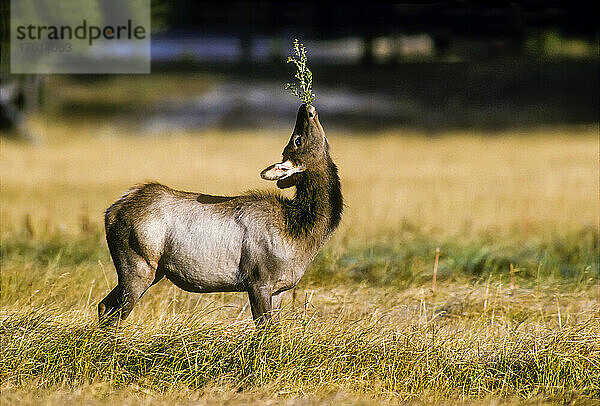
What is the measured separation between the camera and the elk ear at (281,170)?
486 centimetres

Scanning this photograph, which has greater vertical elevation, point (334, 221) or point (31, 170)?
point (334, 221)

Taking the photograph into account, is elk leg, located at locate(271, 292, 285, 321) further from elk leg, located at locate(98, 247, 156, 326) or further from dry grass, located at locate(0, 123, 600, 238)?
dry grass, located at locate(0, 123, 600, 238)

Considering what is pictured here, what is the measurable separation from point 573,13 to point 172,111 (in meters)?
9.29

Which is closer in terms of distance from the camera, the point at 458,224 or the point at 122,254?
the point at 122,254

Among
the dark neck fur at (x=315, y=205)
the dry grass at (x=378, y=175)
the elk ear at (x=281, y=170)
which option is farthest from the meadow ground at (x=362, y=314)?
the elk ear at (x=281, y=170)

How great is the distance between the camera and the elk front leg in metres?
4.93

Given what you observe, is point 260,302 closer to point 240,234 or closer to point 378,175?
point 240,234

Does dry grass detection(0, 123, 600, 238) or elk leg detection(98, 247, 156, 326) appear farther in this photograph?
dry grass detection(0, 123, 600, 238)

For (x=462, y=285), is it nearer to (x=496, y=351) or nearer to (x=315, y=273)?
(x=315, y=273)

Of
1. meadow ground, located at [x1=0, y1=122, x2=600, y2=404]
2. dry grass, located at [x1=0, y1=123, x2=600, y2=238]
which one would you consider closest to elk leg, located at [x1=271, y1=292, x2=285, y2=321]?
meadow ground, located at [x1=0, y1=122, x2=600, y2=404]

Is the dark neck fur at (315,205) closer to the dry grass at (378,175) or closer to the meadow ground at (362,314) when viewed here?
the meadow ground at (362,314)

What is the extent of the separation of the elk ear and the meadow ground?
86 cm

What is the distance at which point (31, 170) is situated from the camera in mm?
14625

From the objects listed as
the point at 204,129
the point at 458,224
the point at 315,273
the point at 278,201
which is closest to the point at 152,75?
the point at 204,129
